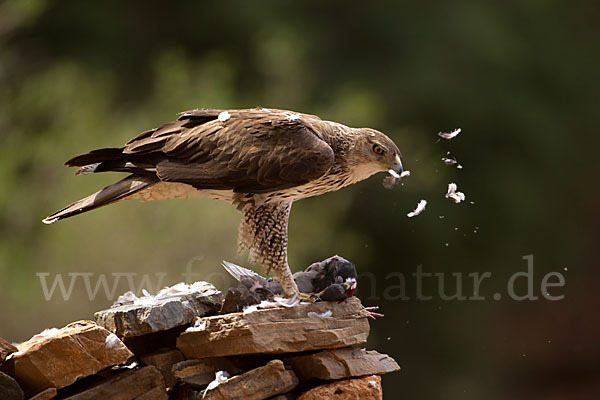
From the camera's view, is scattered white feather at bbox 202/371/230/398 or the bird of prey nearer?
scattered white feather at bbox 202/371/230/398

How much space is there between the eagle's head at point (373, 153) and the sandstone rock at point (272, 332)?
46 centimetres

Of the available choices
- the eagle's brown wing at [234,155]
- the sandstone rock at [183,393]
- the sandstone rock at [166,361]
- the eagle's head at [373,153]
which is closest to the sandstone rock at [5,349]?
the sandstone rock at [166,361]

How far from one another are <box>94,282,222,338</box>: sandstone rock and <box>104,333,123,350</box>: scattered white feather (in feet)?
0.34

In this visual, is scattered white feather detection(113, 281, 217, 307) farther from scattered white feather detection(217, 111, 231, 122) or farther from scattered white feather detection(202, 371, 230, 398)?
scattered white feather detection(217, 111, 231, 122)

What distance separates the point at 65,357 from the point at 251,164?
0.78m

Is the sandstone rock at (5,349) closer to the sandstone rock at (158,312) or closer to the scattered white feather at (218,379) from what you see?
the sandstone rock at (158,312)

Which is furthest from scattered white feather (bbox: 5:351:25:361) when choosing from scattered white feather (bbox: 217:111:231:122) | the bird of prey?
scattered white feather (bbox: 217:111:231:122)

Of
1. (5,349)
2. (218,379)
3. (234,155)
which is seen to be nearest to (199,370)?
(218,379)

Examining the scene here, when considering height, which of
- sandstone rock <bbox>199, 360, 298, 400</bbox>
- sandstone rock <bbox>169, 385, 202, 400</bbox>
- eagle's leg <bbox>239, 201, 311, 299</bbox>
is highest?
eagle's leg <bbox>239, 201, 311, 299</bbox>

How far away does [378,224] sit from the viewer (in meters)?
4.57

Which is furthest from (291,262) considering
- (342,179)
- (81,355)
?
(81,355)

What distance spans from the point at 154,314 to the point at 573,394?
376 cm

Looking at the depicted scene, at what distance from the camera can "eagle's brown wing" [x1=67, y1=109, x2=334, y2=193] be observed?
7.66 ft

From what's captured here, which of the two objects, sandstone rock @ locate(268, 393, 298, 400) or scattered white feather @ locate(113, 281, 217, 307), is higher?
scattered white feather @ locate(113, 281, 217, 307)
